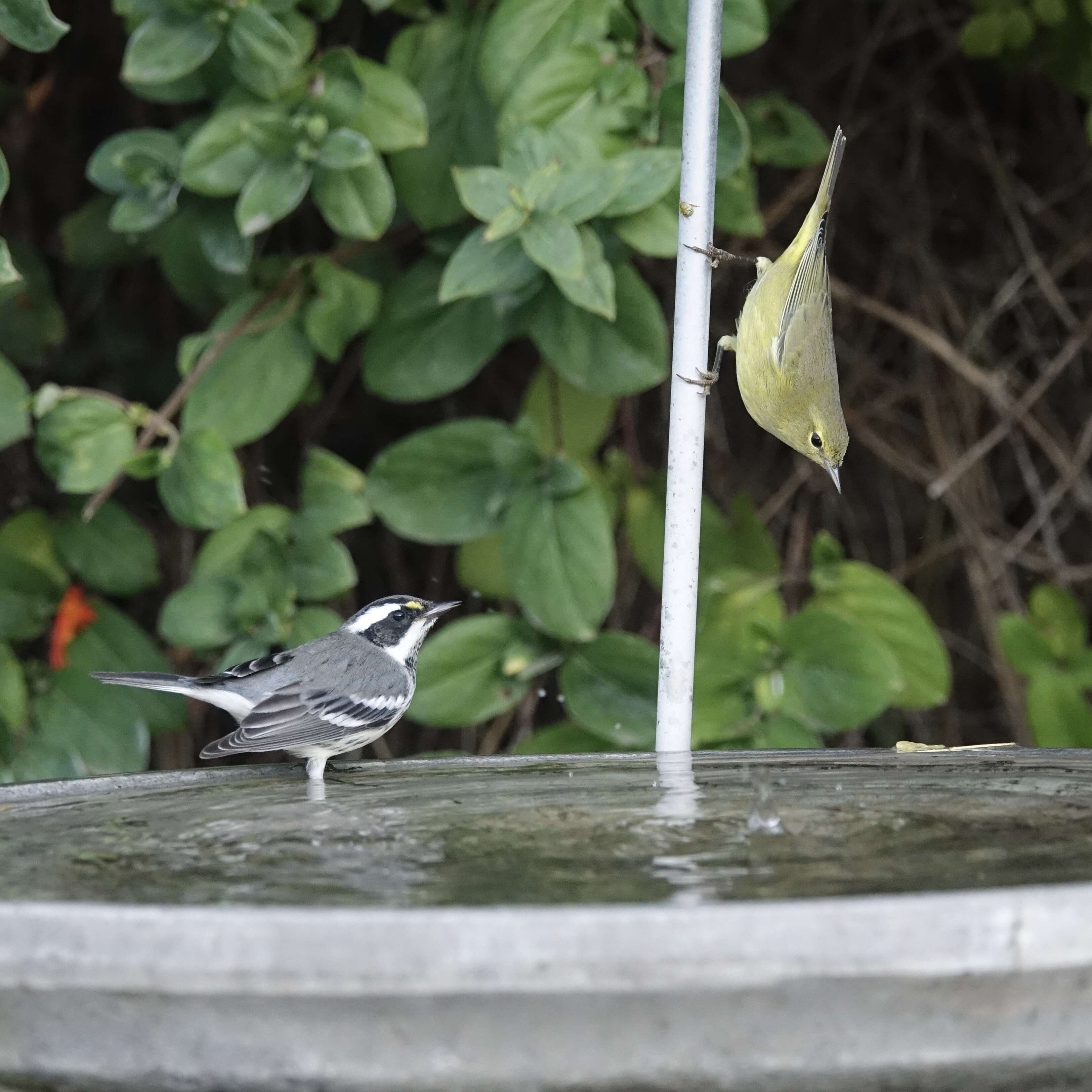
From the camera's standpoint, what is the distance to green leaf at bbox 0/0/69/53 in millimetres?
2361

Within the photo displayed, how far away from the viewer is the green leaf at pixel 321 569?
3.03 m

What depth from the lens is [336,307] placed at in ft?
10.3

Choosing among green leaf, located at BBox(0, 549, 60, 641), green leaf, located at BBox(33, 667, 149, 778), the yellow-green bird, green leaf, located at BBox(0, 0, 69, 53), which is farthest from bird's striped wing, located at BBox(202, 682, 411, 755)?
green leaf, located at BBox(0, 0, 69, 53)

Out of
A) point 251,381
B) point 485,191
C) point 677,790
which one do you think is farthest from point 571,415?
point 677,790

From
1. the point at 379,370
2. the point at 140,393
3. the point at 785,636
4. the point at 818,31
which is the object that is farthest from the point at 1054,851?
the point at 818,31

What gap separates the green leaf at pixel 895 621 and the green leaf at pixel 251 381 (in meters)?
1.26

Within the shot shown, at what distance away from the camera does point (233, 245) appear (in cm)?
304

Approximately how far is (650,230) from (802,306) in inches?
14.9

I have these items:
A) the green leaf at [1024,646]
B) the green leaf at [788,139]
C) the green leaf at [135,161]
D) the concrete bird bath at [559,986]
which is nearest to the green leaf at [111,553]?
the green leaf at [135,161]

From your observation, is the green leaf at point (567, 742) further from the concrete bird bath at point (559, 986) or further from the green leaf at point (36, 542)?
the concrete bird bath at point (559, 986)

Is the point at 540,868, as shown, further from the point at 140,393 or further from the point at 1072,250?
the point at 1072,250

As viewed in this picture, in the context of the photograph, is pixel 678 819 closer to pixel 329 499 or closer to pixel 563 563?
pixel 563 563

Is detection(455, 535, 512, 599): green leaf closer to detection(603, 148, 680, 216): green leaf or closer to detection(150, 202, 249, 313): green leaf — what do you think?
detection(150, 202, 249, 313): green leaf

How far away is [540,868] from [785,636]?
1.92m
